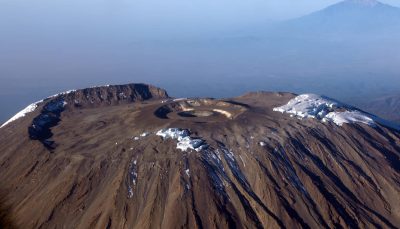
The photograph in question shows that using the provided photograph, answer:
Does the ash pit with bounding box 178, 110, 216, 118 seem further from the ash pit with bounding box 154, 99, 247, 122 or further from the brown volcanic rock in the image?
the brown volcanic rock

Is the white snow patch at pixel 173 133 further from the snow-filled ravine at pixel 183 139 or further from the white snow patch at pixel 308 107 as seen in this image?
the white snow patch at pixel 308 107

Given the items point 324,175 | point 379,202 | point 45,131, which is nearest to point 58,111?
point 45,131

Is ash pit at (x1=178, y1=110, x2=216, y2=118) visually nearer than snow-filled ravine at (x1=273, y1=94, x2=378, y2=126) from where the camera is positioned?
No

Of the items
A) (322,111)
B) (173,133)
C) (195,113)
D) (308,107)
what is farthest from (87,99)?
(322,111)

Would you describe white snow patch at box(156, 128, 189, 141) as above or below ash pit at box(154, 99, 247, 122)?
above

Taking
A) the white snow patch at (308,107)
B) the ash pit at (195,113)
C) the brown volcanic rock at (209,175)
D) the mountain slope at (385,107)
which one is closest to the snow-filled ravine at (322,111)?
the white snow patch at (308,107)

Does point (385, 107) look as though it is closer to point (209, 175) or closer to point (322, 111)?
point (322, 111)

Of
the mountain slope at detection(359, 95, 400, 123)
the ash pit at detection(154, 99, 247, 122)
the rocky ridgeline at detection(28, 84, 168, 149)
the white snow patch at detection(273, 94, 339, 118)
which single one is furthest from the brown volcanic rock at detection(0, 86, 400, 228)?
the mountain slope at detection(359, 95, 400, 123)
